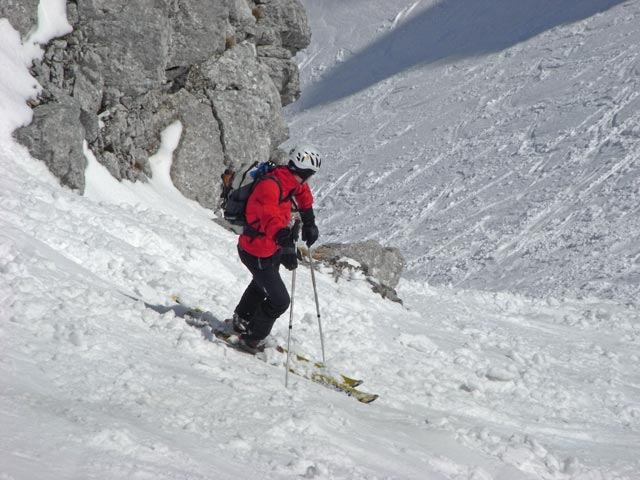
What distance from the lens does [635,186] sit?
29.6 m

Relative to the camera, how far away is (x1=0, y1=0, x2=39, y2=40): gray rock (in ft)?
45.0

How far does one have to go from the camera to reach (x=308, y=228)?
301 inches

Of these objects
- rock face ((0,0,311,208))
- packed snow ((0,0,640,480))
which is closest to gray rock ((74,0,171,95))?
rock face ((0,0,311,208))

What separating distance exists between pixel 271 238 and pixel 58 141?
23.4ft

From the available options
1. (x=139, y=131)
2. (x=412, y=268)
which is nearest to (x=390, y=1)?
(x=412, y=268)

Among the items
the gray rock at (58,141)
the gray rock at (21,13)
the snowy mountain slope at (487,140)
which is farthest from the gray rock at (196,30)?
the snowy mountain slope at (487,140)

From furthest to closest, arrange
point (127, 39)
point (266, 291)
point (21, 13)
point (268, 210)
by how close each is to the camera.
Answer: point (127, 39) → point (21, 13) → point (266, 291) → point (268, 210)

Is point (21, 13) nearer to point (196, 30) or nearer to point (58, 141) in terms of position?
point (58, 141)

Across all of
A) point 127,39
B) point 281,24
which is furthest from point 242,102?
point 281,24

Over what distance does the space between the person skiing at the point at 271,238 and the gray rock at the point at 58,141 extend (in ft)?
20.9

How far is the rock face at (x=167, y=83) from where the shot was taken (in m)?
13.8

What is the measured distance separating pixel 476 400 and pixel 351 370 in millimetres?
1444

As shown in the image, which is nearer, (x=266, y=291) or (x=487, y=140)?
(x=266, y=291)

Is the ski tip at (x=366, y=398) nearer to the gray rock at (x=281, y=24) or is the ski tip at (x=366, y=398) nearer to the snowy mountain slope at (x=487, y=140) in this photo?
the gray rock at (x=281, y=24)
